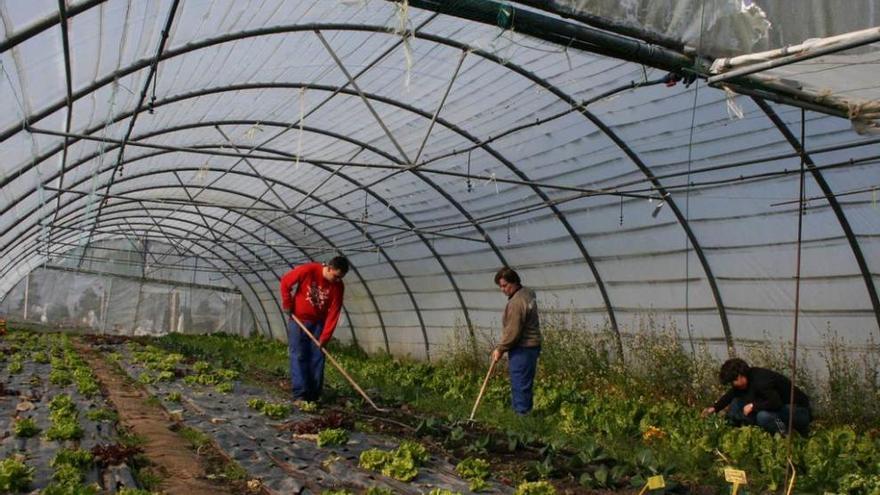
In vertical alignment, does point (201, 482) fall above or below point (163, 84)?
below

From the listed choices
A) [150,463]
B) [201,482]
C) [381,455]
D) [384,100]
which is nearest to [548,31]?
[381,455]

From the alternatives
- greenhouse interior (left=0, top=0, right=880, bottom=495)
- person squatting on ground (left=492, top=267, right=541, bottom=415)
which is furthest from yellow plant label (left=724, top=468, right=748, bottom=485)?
person squatting on ground (left=492, top=267, right=541, bottom=415)

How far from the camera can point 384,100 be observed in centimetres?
1105

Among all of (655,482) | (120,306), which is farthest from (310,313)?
(120,306)

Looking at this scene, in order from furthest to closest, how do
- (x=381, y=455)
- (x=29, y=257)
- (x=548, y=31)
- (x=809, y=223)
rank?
(x=29, y=257) < (x=809, y=223) < (x=381, y=455) < (x=548, y=31)

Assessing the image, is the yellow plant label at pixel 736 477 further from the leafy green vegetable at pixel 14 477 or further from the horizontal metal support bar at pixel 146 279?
the horizontal metal support bar at pixel 146 279

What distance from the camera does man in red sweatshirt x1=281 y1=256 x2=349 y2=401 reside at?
9.20 m

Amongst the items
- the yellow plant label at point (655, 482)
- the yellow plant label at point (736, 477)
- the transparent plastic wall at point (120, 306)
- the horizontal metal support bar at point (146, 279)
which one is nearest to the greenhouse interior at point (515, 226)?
the yellow plant label at point (655, 482)

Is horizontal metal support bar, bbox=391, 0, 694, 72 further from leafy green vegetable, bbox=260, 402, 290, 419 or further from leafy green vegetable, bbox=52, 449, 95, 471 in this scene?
leafy green vegetable, bbox=260, 402, 290, 419

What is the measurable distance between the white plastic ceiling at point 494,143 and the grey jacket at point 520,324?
2175 millimetres

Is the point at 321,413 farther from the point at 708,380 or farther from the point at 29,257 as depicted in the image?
the point at 29,257

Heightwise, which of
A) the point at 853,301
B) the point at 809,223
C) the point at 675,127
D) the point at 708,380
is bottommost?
the point at 708,380

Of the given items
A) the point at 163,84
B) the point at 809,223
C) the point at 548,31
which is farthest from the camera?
the point at 163,84

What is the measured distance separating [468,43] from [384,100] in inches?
99.3
